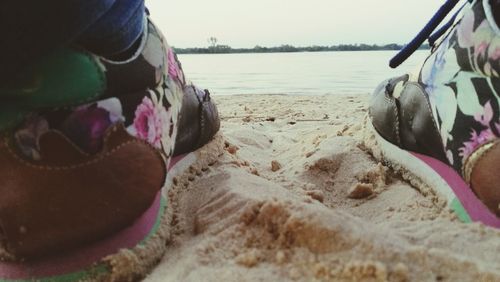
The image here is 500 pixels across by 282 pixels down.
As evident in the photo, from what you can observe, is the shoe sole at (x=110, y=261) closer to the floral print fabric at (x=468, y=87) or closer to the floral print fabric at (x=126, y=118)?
the floral print fabric at (x=126, y=118)

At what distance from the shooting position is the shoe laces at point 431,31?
129 cm

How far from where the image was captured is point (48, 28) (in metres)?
0.74

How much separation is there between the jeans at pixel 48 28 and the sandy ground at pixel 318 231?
407mm

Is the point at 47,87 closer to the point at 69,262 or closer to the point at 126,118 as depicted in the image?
the point at 126,118

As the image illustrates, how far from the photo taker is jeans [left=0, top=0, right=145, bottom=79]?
0.71m

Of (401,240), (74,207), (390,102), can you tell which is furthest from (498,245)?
(74,207)

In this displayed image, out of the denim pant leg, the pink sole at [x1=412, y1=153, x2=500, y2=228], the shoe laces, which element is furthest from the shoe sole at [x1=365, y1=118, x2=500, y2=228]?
the denim pant leg

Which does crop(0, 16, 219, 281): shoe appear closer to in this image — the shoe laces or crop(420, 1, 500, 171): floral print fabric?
crop(420, 1, 500, 171): floral print fabric

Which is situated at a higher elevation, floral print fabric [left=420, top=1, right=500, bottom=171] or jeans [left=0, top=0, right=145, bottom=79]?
jeans [left=0, top=0, right=145, bottom=79]

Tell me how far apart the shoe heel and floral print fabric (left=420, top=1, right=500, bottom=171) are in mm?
18

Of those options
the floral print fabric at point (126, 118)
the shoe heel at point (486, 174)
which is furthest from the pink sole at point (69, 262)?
the shoe heel at point (486, 174)

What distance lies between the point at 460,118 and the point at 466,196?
0.18 meters

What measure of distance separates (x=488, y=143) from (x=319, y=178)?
23.8 inches

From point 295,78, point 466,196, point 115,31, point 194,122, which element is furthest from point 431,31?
point 295,78
